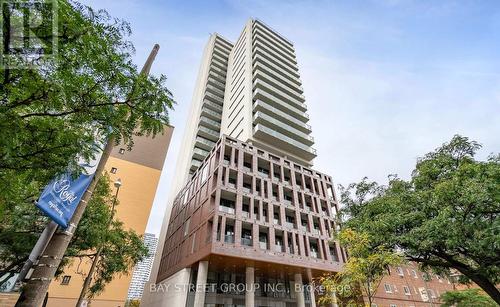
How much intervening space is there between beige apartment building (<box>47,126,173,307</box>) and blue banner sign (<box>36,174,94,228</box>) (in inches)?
854

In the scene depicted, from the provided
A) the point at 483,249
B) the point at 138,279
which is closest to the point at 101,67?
the point at 483,249

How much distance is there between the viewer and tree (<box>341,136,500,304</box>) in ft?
36.4

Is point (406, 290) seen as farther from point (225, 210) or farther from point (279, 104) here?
point (279, 104)

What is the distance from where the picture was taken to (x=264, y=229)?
87.6 feet

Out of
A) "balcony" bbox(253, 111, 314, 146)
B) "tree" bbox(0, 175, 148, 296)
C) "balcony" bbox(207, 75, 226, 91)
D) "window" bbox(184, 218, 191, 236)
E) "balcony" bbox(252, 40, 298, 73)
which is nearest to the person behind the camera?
"tree" bbox(0, 175, 148, 296)

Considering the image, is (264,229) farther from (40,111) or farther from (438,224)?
(40,111)

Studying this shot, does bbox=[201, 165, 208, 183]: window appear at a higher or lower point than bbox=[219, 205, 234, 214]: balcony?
higher

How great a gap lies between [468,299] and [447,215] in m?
27.8

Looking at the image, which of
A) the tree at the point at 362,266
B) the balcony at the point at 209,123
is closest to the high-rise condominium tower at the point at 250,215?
the balcony at the point at 209,123

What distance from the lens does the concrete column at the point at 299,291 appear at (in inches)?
1001

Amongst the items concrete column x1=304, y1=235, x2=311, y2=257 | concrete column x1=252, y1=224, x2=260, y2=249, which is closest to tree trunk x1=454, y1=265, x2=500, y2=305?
concrete column x1=304, y1=235, x2=311, y2=257

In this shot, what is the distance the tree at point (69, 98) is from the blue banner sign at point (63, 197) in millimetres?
300

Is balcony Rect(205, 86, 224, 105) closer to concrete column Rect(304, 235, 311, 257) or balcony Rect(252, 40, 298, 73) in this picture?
balcony Rect(252, 40, 298, 73)

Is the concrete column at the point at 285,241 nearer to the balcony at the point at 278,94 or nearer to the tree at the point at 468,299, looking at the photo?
the tree at the point at 468,299
